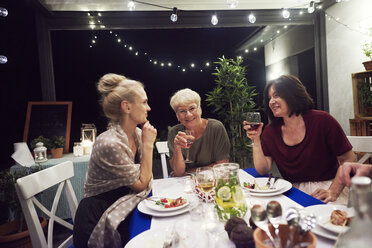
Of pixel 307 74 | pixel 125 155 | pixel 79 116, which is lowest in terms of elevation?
pixel 125 155

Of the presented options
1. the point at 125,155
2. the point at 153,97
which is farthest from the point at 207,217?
the point at 153,97

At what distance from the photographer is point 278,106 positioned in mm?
1838

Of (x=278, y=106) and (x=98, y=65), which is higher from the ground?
(x=98, y=65)

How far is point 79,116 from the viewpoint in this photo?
3771 mm

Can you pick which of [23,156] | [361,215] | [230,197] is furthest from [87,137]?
[361,215]

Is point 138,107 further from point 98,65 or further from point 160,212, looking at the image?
point 98,65

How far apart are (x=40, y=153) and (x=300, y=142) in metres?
2.66

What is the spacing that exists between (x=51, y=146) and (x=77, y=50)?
163 centimetres

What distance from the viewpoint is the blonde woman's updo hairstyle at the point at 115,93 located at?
1609 mm

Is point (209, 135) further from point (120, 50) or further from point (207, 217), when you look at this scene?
point (120, 50)

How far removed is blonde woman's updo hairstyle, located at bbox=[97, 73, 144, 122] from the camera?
1.61m

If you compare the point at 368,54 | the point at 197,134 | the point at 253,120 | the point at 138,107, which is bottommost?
the point at 197,134

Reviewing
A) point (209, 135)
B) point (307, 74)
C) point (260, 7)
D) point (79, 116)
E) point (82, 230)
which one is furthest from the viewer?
point (307, 74)

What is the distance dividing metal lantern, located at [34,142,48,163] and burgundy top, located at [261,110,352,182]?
2497 mm
